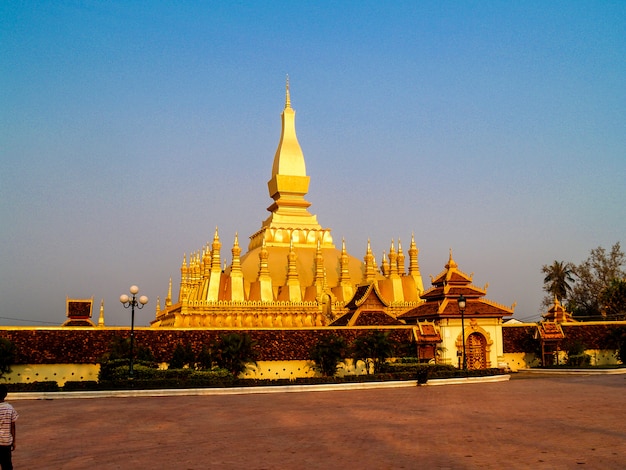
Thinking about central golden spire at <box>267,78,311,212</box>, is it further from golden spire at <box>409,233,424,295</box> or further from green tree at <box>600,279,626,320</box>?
green tree at <box>600,279,626,320</box>

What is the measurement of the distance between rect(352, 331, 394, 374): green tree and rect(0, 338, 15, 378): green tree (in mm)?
15689

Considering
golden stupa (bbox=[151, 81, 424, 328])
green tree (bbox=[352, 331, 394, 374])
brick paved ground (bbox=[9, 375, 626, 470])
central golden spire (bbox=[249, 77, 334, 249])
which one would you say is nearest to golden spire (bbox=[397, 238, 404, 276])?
golden stupa (bbox=[151, 81, 424, 328])

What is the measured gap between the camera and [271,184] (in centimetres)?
6081

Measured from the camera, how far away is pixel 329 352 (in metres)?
32.2

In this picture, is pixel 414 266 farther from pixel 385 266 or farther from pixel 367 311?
pixel 367 311

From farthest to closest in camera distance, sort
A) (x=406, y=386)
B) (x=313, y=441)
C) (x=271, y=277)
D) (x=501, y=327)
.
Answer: (x=271, y=277)
(x=501, y=327)
(x=406, y=386)
(x=313, y=441)

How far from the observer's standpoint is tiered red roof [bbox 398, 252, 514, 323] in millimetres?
34281

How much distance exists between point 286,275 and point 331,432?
116 feet

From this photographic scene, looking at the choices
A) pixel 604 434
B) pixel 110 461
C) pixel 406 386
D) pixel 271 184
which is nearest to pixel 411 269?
pixel 271 184

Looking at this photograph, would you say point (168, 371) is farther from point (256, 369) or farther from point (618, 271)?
point (618, 271)

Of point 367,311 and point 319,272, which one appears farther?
point 319,272

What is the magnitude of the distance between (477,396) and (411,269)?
3073cm

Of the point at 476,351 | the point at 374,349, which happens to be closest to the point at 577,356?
the point at 476,351

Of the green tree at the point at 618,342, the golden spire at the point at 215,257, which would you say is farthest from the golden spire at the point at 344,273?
the green tree at the point at 618,342
